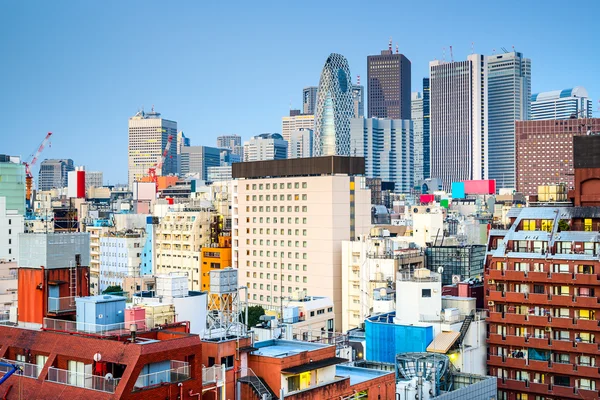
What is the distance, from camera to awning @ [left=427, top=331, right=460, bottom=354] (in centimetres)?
7400

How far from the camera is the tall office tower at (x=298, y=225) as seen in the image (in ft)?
452

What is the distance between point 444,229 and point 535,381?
3409 inches

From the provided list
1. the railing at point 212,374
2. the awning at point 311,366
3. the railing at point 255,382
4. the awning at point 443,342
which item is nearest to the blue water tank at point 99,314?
the railing at point 212,374

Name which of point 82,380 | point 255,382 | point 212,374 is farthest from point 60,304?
point 255,382

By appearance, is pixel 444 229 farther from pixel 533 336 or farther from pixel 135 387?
pixel 135 387

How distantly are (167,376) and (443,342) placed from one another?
40563mm

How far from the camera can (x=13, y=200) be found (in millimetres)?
174000

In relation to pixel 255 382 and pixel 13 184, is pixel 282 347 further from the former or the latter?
pixel 13 184

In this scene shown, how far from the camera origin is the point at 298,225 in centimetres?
14350

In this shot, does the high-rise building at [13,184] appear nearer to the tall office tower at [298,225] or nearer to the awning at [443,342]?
the tall office tower at [298,225]

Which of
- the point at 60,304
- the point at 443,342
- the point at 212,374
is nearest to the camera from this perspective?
the point at 212,374

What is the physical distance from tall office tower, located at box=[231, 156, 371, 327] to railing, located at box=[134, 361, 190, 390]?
90339mm

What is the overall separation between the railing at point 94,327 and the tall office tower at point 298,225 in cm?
8735

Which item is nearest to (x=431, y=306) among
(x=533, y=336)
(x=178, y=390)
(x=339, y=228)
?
(x=533, y=336)
